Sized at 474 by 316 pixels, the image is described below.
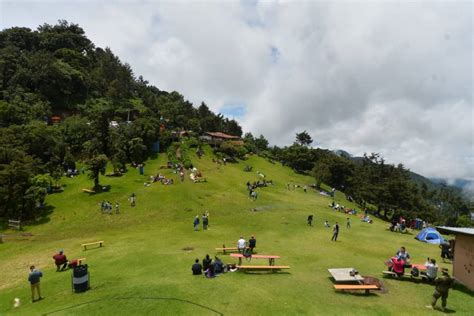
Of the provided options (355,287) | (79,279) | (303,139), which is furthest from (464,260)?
(303,139)

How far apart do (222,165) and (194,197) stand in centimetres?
3257

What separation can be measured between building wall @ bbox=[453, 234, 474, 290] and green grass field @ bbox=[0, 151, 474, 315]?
158 cm

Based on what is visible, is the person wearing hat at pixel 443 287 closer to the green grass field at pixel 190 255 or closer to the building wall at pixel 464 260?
the green grass field at pixel 190 255

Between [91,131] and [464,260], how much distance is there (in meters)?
71.6

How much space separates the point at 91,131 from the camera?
7262cm

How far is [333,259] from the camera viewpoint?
2684cm

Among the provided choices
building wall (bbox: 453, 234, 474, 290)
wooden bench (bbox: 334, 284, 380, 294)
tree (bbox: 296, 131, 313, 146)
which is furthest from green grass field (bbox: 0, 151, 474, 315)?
tree (bbox: 296, 131, 313, 146)

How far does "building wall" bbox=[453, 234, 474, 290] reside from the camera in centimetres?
2116

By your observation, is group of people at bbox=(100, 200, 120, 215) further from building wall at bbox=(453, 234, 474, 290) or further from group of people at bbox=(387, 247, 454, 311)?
building wall at bbox=(453, 234, 474, 290)

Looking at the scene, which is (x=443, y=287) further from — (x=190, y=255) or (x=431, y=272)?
(x=190, y=255)

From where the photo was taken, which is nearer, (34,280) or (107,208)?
(34,280)

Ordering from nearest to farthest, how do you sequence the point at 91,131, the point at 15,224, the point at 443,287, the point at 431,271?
the point at 443,287, the point at 431,271, the point at 15,224, the point at 91,131

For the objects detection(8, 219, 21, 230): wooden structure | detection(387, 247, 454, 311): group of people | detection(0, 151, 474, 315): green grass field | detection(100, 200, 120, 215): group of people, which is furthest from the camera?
detection(100, 200, 120, 215): group of people

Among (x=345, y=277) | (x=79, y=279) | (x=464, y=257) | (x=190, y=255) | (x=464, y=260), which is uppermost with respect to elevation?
(x=464, y=257)
